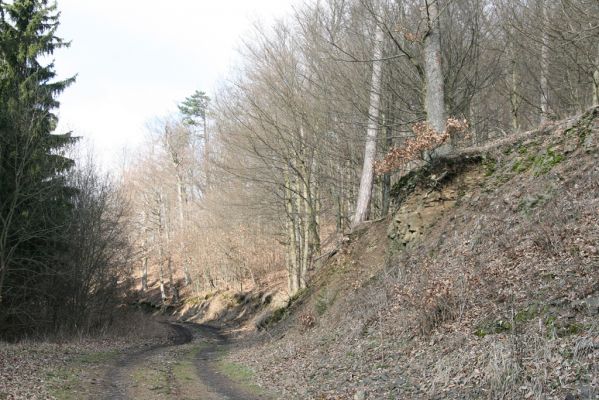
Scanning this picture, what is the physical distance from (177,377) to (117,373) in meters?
1.79

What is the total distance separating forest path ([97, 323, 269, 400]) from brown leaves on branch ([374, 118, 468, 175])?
5741 mm

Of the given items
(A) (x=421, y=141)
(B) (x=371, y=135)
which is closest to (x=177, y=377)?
(A) (x=421, y=141)

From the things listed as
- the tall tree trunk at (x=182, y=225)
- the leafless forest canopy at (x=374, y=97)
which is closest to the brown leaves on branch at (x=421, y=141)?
the leafless forest canopy at (x=374, y=97)

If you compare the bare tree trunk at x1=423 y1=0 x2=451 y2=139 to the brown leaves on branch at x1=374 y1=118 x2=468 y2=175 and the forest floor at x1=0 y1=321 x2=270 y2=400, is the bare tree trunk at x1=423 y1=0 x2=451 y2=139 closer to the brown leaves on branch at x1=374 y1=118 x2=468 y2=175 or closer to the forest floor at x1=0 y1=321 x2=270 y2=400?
the brown leaves on branch at x1=374 y1=118 x2=468 y2=175

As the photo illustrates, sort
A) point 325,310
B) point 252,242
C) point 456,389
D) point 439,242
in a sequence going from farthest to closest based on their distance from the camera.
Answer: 1. point 252,242
2. point 325,310
3. point 439,242
4. point 456,389

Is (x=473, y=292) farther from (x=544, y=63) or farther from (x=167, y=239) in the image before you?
(x=167, y=239)

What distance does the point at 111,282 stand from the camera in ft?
78.9

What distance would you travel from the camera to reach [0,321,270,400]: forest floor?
30.8 feet

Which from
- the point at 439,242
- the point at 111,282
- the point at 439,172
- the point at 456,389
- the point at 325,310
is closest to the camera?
the point at 456,389

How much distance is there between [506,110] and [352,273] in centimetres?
1049

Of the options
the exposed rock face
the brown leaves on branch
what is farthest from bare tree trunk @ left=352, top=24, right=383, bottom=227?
the brown leaves on branch

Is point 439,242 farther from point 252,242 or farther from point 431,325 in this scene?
point 252,242

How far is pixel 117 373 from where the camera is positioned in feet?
40.1

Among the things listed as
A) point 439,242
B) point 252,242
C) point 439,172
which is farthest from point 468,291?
point 252,242
